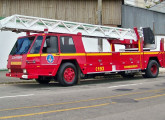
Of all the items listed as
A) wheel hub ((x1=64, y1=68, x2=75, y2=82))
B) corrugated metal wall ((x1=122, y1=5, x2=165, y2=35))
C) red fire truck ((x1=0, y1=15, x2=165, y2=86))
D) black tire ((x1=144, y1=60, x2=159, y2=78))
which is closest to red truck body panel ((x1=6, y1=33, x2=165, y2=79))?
red fire truck ((x1=0, y1=15, x2=165, y2=86))

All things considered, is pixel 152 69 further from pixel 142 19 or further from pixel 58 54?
pixel 142 19

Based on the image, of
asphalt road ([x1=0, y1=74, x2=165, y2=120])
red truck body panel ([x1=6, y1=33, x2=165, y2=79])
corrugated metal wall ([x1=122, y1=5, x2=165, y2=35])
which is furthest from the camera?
corrugated metal wall ([x1=122, y1=5, x2=165, y2=35])

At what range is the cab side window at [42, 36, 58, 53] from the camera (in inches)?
435

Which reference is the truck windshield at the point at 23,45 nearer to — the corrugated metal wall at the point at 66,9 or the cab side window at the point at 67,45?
the cab side window at the point at 67,45

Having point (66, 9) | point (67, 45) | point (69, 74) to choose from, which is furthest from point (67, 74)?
point (66, 9)

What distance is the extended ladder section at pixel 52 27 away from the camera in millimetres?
10895

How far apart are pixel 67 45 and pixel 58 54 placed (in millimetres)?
711

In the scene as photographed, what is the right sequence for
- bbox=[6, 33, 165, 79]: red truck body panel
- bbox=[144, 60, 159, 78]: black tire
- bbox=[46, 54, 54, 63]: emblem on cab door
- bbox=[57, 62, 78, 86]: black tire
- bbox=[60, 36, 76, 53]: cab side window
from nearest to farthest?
bbox=[6, 33, 165, 79]: red truck body panel → bbox=[46, 54, 54, 63]: emblem on cab door → bbox=[57, 62, 78, 86]: black tire → bbox=[60, 36, 76, 53]: cab side window → bbox=[144, 60, 159, 78]: black tire

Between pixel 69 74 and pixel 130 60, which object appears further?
pixel 130 60

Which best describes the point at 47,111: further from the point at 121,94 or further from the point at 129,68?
the point at 129,68

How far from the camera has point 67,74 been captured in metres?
11.7

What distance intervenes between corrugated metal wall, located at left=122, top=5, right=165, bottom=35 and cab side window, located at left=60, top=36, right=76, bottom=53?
1423cm

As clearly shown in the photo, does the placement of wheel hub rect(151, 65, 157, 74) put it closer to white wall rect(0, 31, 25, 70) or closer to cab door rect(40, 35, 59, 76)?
cab door rect(40, 35, 59, 76)

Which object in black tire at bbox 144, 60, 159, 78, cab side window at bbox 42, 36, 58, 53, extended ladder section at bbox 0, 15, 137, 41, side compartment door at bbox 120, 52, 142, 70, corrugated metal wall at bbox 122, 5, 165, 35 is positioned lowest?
black tire at bbox 144, 60, 159, 78
